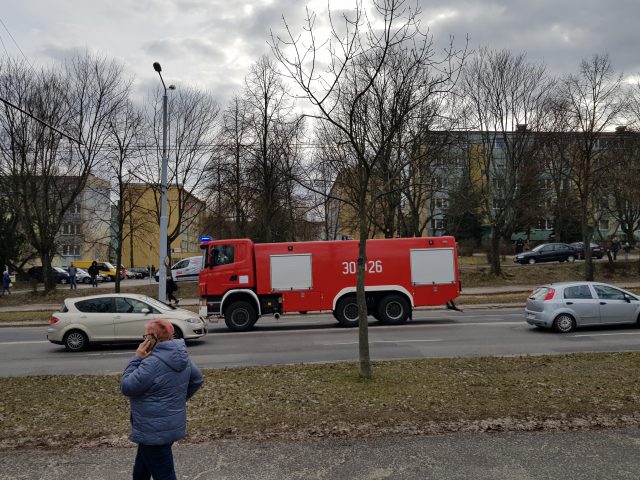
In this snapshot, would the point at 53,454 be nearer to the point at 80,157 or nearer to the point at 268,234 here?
the point at 268,234

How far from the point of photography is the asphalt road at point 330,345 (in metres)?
11.4

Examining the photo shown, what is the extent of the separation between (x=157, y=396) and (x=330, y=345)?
390 inches

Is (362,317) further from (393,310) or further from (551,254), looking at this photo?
(551,254)

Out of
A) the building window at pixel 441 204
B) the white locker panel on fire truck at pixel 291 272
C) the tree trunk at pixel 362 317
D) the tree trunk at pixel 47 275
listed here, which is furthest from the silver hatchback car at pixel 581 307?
the tree trunk at pixel 47 275

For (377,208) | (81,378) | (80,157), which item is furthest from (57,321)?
(377,208)

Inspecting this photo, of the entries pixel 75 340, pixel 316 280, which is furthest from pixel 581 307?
pixel 75 340

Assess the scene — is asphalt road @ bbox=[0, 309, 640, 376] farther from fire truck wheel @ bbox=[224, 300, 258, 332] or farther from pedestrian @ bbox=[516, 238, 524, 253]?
pedestrian @ bbox=[516, 238, 524, 253]

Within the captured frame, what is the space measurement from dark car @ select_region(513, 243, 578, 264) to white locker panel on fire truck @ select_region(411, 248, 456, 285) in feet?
90.0

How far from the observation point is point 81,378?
9.11 metres

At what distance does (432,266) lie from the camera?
17.9m

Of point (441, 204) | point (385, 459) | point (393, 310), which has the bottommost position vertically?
point (385, 459)

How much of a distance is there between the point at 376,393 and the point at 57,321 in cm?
1008

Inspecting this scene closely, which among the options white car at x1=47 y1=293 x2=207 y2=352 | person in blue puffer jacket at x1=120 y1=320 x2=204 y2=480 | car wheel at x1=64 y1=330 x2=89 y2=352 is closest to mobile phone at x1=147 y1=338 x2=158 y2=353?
person in blue puffer jacket at x1=120 y1=320 x2=204 y2=480

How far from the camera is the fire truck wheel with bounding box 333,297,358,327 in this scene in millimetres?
17531
